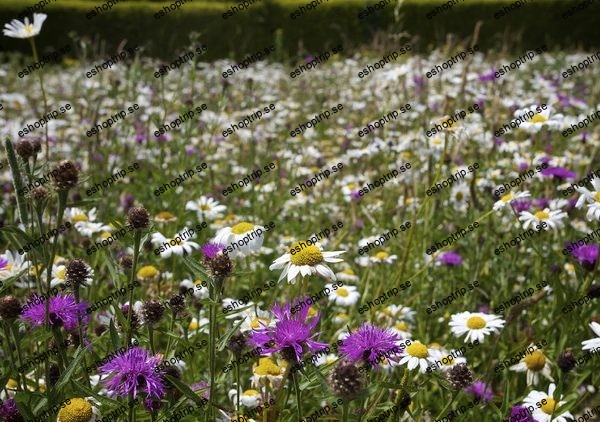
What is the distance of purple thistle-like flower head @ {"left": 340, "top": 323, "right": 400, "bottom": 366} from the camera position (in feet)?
4.25

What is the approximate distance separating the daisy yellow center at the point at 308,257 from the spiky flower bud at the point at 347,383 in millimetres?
351

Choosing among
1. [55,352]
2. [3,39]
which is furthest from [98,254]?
[3,39]

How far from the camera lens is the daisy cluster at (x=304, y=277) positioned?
1368 mm

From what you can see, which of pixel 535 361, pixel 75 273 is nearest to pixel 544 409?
pixel 535 361

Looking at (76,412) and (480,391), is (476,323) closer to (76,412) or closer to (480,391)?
(480,391)

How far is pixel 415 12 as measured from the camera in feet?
40.6

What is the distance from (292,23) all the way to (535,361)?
1155 centimetres

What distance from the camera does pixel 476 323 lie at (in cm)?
194

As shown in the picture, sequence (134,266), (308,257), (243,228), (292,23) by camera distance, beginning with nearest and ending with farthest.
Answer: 1. (134,266)
2. (308,257)
3. (243,228)
4. (292,23)

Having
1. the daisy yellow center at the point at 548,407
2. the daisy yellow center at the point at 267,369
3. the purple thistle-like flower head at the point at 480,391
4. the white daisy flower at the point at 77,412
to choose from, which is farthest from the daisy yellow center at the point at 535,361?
the white daisy flower at the point at 77,412

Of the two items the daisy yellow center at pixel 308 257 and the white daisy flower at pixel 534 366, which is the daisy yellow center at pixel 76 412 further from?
the white daisy flower at pixel 534 366

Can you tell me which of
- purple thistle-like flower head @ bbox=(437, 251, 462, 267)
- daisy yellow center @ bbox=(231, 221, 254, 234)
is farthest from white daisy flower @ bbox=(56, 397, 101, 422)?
purple thistle-like flower head @ bbox=(437, 251, 462, 267)

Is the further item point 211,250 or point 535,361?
point 535,361

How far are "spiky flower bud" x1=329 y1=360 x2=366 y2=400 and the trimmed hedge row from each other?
1114cm
